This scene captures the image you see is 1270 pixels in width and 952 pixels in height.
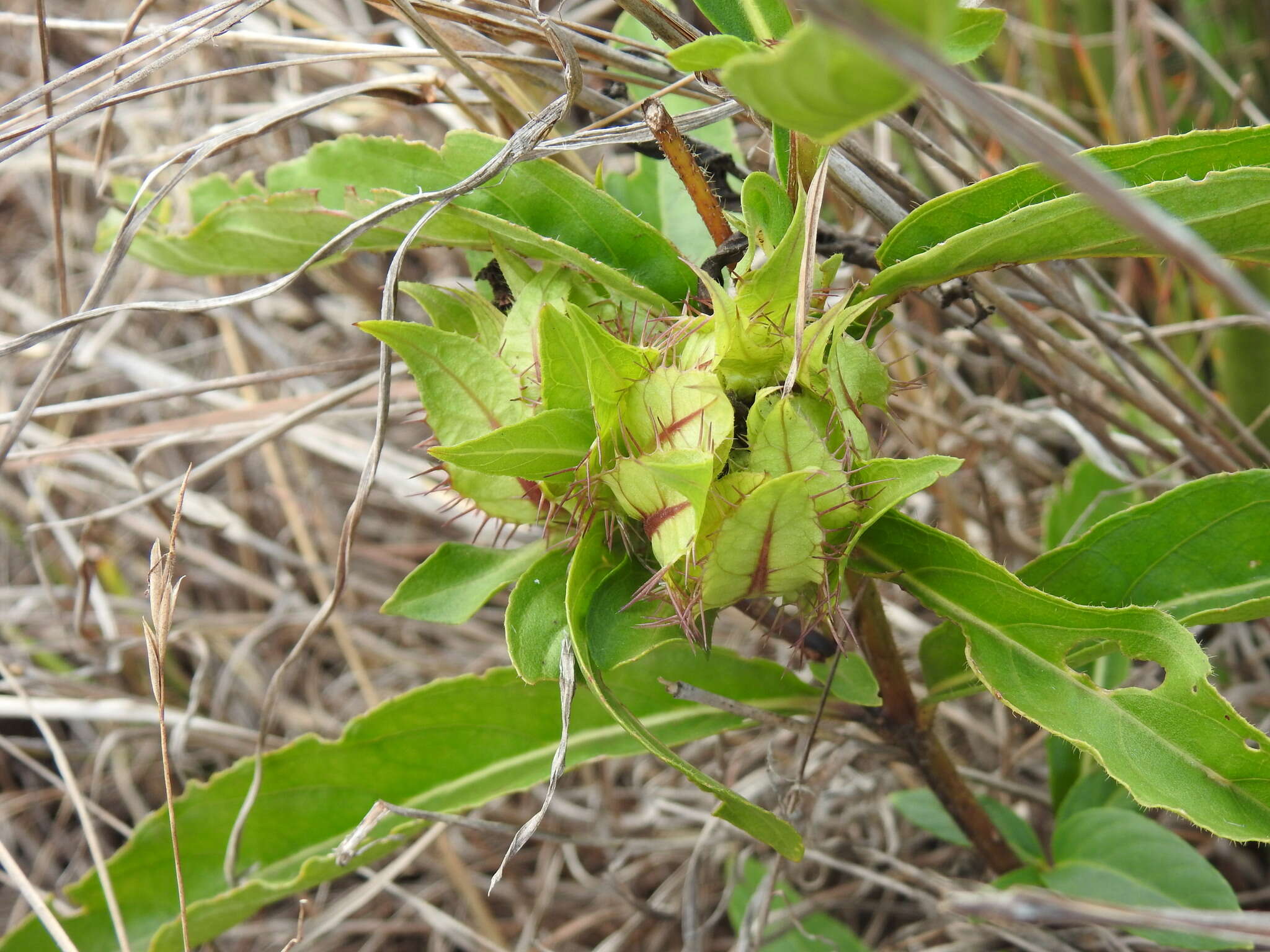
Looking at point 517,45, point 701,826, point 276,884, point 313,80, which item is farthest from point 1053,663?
point 313,80

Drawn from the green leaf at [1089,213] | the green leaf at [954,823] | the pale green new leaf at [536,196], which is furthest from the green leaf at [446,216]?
the green leaf at [954,823]

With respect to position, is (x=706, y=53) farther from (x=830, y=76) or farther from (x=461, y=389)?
(x=461, y=389)

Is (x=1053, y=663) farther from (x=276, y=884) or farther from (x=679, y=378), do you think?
(x=276, y=884)

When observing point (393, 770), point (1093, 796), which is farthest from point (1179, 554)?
point (393, 770)

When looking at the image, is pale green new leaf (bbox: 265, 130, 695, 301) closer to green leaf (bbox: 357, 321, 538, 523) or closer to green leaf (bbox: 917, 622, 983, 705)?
green leaf (bbox: 357, 321, 538, 523)

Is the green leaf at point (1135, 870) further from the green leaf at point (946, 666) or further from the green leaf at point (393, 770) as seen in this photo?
the green leaf at point (393, 770)

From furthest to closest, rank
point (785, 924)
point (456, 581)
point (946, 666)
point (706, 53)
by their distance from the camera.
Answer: point (785, 924), point (946, 666), point (456, 581), point (706, 53)
